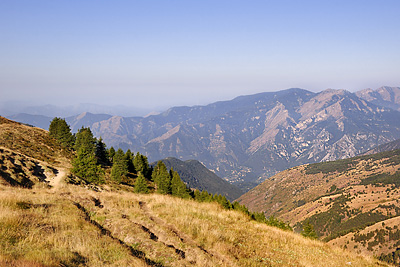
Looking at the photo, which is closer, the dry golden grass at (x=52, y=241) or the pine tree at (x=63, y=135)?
the dry golden grass at (x=52, y=241)

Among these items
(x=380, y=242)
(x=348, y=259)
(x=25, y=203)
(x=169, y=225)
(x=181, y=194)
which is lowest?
(x=380, y=242)

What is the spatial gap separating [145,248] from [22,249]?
191 inches

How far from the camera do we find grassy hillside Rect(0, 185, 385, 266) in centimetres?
858

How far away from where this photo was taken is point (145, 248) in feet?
37.2

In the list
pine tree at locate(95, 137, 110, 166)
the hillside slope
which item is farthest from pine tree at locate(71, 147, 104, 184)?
pine tree at locate(95, 137, 110, 166)

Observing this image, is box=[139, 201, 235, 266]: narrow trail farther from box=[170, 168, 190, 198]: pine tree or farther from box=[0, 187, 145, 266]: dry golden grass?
box=[170, 168, 190, 198]: pine tree

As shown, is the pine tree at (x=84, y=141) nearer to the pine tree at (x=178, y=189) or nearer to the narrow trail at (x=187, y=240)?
the pine tree at (x=178, y=189)

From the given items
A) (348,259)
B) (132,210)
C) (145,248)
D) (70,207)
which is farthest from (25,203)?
(348,259)

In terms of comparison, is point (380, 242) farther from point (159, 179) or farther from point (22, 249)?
point (22, 249)

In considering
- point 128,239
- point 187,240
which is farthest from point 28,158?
point 187,240

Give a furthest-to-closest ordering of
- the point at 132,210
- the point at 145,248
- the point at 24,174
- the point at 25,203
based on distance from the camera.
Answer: the point at 24,174
the point at 132,210
the point at 25,203
the point at 145,248

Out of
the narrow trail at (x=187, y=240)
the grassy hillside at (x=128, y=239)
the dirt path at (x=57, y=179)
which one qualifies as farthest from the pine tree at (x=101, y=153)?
the narrow trail at (x=187, y=240)

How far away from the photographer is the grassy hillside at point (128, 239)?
858 centimetres

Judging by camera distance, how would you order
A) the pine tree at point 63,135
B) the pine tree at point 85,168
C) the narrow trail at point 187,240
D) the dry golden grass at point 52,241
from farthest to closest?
Answer: the pine tree at point 63,135 < the pine tree at point 85,168 < the narrow trail at point 187,240 < the dry golden grass at point 52,241
